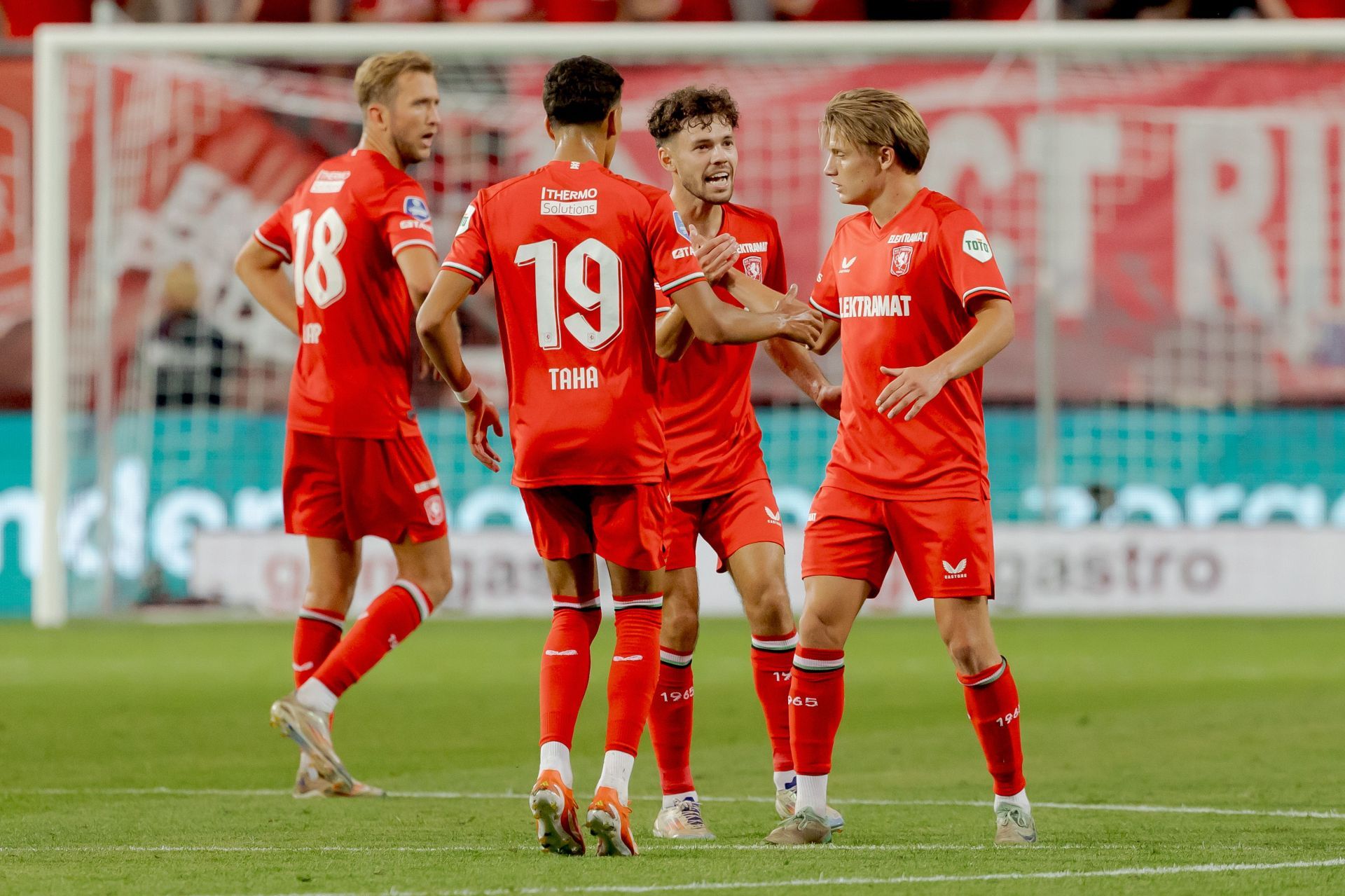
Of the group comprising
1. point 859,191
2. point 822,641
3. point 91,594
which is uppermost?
point 859,191

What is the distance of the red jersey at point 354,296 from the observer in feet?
20.4

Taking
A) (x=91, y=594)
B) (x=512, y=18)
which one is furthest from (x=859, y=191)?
(x=512, y=18)

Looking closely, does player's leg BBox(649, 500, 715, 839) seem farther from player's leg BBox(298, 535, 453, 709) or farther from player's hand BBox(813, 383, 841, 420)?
player's leg BBox(298, 535, 453, 709)

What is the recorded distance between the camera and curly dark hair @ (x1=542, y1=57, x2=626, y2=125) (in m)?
4.81

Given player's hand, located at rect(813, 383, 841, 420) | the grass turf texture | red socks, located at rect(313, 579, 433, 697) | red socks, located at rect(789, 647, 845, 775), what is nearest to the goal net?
the grass turf texture

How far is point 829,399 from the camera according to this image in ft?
17.4

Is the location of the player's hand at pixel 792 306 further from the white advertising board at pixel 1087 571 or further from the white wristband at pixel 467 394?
the white advertising board at pixel 1087 571

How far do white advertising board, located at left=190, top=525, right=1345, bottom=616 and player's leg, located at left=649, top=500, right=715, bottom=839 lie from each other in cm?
747

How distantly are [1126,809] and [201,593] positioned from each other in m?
8.73

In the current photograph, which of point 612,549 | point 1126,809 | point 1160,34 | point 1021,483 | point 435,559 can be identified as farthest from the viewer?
point 1021,483

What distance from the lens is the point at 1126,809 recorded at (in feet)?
18.5

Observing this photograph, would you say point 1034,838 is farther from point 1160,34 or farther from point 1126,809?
point 1160,34

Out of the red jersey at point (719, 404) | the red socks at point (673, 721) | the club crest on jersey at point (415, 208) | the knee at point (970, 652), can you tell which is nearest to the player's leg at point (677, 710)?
the red socks at point (673, 721)

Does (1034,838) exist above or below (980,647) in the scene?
below
